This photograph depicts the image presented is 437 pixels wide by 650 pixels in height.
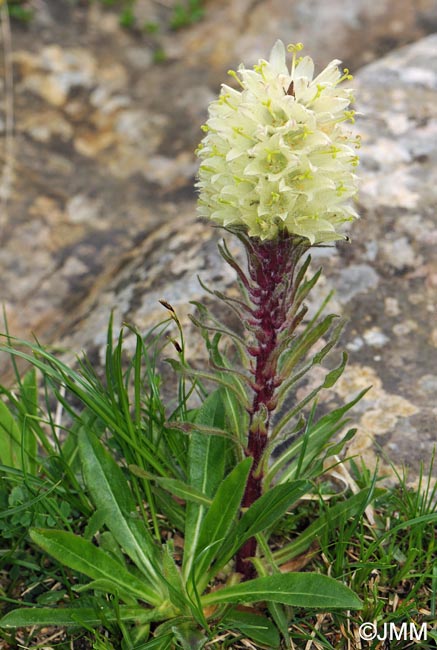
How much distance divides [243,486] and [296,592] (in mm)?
326

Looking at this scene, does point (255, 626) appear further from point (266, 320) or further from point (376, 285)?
point (376, 285)

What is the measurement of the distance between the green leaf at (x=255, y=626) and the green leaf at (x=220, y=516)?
163 mm

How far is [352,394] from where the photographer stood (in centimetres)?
290

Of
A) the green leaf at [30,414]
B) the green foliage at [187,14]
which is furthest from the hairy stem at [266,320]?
the green foliage at [187,14]

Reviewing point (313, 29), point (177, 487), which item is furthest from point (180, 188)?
point (177, 487)

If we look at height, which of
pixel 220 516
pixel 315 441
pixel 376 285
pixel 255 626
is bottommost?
pixel 255 626

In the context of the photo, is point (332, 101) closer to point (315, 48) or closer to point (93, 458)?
point (93, 458)

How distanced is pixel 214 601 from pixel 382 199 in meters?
2.19

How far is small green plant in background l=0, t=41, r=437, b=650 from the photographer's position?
1.92 metres

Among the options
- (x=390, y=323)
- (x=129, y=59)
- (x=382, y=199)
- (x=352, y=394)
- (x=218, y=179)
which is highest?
(x=129, y=59)

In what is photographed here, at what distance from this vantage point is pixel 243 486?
213 centimetres

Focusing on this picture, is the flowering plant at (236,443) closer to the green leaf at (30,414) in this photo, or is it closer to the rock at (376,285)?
the green leaf at (30,414)

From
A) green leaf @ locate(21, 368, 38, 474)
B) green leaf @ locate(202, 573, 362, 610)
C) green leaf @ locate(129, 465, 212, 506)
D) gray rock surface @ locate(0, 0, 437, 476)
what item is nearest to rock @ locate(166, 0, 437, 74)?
gray rock surface @ locate(0, 0, 437, 476)

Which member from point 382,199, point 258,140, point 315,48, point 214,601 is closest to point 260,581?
point 214,601
